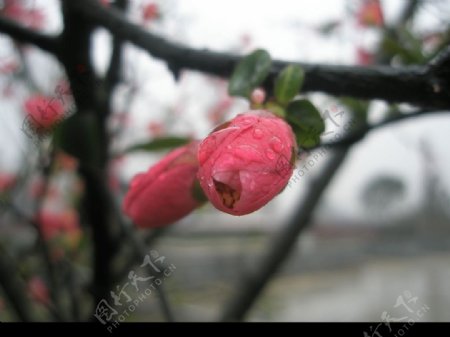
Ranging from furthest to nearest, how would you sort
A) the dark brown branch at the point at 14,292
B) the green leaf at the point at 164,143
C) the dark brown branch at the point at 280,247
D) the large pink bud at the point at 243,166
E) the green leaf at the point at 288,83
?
the dark brown branch at the point at 280,247 < the dark brown branch at the point at 14,292 < the green leaf at the point at 164,143 < the green leaf at the point at 288,83 < the large pink bud at the point at 243,166

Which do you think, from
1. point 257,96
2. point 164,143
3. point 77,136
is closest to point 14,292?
point 77,136

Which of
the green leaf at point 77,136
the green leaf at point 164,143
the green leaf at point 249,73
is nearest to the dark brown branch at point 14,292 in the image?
the green leaf at point 77,136

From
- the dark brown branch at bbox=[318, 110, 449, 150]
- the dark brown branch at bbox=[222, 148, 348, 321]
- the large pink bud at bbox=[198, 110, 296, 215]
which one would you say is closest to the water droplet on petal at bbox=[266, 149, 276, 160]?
the large pink bud at bbox=[198, 110, 296, 215]

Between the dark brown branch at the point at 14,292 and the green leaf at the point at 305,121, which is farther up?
the green leaf at the point at 305,121

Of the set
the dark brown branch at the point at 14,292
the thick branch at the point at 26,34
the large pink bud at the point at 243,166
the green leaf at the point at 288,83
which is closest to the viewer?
the large pink bud at the point at 243,166

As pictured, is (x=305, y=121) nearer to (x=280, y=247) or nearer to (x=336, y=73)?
(x=336, y=73)

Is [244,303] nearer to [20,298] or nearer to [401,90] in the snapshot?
[20,298]

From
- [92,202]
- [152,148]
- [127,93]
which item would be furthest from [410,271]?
[152,148]

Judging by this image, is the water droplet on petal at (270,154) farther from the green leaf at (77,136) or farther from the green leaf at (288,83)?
the green leaf at (77,136)
